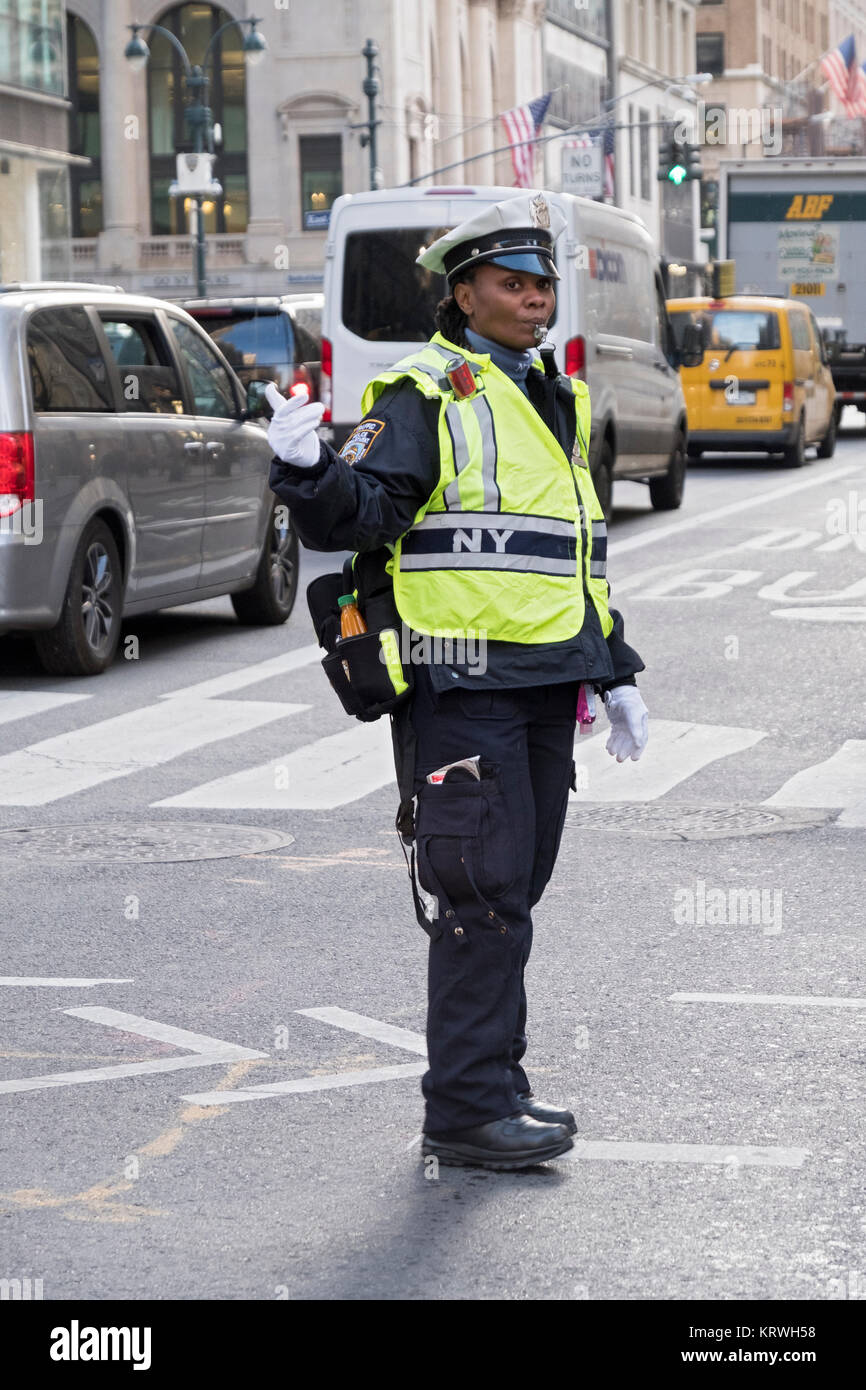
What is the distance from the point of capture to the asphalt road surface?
4.22m

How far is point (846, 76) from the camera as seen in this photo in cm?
5675

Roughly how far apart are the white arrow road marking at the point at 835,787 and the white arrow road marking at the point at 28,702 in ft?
11.8

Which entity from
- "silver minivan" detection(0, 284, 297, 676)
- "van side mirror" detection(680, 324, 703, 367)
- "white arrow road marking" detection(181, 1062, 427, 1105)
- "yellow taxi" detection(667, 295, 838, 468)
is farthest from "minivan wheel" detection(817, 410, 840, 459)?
"white arrow road marking" detection(181, 1062, 427, 1105)

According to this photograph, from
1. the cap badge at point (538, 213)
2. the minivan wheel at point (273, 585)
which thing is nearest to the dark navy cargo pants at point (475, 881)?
the cap badge at point (538, 213)

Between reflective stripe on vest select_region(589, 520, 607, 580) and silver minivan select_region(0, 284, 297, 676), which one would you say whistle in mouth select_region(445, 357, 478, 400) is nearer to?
reflective stripe on vest select_region(589, 520, 607, 580)

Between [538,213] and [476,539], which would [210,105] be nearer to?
[538,213]

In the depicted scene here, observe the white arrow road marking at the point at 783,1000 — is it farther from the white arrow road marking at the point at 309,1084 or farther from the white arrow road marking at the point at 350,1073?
the white arrow road marking at the point at 309,1084

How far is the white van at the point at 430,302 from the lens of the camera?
19.1 meters

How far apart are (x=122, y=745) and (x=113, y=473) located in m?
2.36

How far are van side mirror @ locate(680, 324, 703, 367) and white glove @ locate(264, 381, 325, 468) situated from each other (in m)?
18.2

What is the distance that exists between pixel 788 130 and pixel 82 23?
1308 inches

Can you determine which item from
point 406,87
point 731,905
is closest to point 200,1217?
point 731,905

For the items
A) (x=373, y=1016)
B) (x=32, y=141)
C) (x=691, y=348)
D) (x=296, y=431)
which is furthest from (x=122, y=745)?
(x=32, y=141)
